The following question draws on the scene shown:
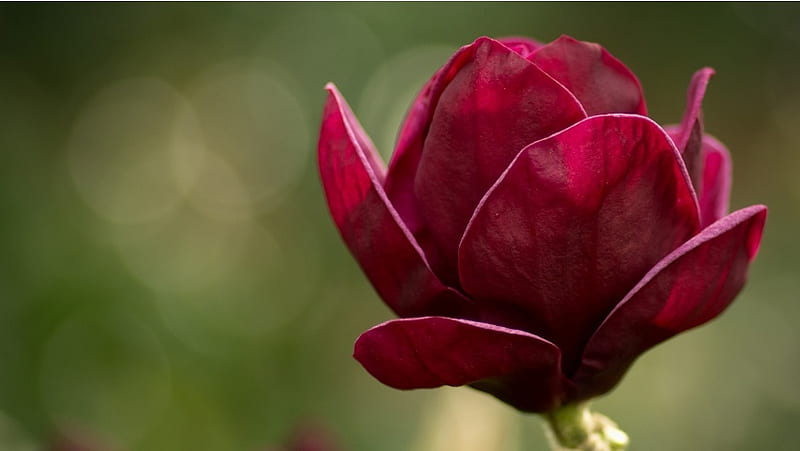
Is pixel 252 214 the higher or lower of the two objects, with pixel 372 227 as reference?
lower

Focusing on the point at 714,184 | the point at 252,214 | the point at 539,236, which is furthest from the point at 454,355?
the point at 252,214

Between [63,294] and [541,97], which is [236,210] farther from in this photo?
[541,97]

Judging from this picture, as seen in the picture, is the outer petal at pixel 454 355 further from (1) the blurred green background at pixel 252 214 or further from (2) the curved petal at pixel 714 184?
(1) the blurred green background at pixel 252 214

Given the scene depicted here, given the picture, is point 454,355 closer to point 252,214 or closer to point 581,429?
point 581,429

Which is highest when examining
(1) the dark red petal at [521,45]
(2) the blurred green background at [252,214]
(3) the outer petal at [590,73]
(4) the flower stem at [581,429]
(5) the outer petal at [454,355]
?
(1) the dark red petal at [521,45]

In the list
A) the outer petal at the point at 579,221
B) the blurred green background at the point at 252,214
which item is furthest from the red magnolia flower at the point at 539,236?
the blurred green background at the point at 252,214

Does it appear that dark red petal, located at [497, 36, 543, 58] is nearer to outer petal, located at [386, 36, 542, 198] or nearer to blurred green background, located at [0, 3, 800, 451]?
outer petal, located at [386, 36, 542, 198]
